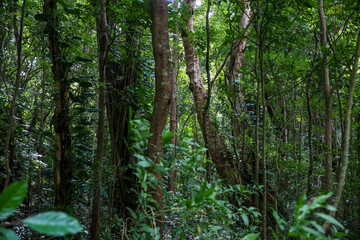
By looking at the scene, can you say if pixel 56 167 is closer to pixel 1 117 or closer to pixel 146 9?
pixel 1 117

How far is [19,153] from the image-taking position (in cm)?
357

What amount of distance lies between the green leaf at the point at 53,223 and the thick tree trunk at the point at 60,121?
7.89ft

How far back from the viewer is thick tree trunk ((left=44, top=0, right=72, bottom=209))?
8.79 feet

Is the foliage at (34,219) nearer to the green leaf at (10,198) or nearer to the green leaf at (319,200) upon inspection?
the green leaf at (10,198)

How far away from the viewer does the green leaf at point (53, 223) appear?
47 centimetres

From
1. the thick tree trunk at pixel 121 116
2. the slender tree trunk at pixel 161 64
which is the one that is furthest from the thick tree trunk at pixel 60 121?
the slender tree trunk at pixel 161 64

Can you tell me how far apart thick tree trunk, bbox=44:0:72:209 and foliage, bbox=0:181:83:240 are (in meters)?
2.38

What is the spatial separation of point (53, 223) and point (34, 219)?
0.11 ft

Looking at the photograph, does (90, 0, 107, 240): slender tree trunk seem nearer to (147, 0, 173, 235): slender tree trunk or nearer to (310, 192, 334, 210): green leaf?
(147, 0, 173, 235): slender tree trunk

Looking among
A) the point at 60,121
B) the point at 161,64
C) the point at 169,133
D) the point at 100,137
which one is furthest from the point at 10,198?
the point at 60,121

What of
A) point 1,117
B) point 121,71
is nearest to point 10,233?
point 121,71

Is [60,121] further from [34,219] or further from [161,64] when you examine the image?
[34,219]

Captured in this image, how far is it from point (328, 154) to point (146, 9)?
2.11 metres

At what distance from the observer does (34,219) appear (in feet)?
1.58
